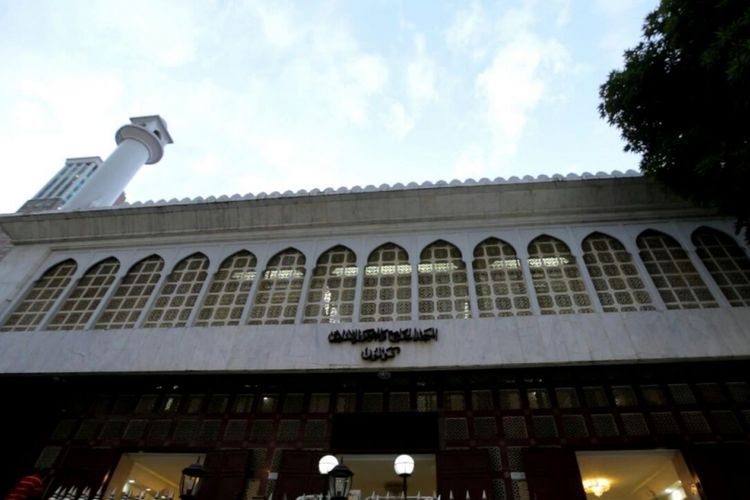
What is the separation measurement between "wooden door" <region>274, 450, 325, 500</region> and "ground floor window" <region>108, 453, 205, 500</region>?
61.0 inches

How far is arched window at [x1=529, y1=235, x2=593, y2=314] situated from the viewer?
9055mm

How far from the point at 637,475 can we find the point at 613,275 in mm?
3969

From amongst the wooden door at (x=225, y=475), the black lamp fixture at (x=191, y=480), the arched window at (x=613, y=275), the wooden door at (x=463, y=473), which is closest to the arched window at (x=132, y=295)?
the wooden door at (x=225, y=475)

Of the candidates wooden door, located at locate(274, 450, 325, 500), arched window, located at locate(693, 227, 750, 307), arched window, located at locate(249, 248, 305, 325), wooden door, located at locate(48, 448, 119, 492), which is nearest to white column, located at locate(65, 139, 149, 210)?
arched window, located at locate(249, 248, 305, 325)

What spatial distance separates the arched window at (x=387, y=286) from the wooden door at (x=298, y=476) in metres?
2.64

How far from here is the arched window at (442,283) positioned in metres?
9.24

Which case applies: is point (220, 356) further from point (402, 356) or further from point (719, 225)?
point (719, 225)

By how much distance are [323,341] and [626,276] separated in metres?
5.97

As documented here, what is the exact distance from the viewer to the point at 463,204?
10773mm

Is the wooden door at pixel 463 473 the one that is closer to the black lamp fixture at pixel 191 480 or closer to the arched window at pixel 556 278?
the arched window at pixel 556 278

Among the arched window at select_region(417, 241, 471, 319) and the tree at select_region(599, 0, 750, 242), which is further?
Result: the arched window at select_region(417, 241, 471, 319)

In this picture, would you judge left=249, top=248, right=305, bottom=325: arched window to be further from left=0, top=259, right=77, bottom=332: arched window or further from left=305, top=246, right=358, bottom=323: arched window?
left=0, top=259, right=77, bottom=332: arched window

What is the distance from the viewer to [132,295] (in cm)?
1052

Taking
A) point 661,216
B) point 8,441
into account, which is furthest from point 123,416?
point 661,216
